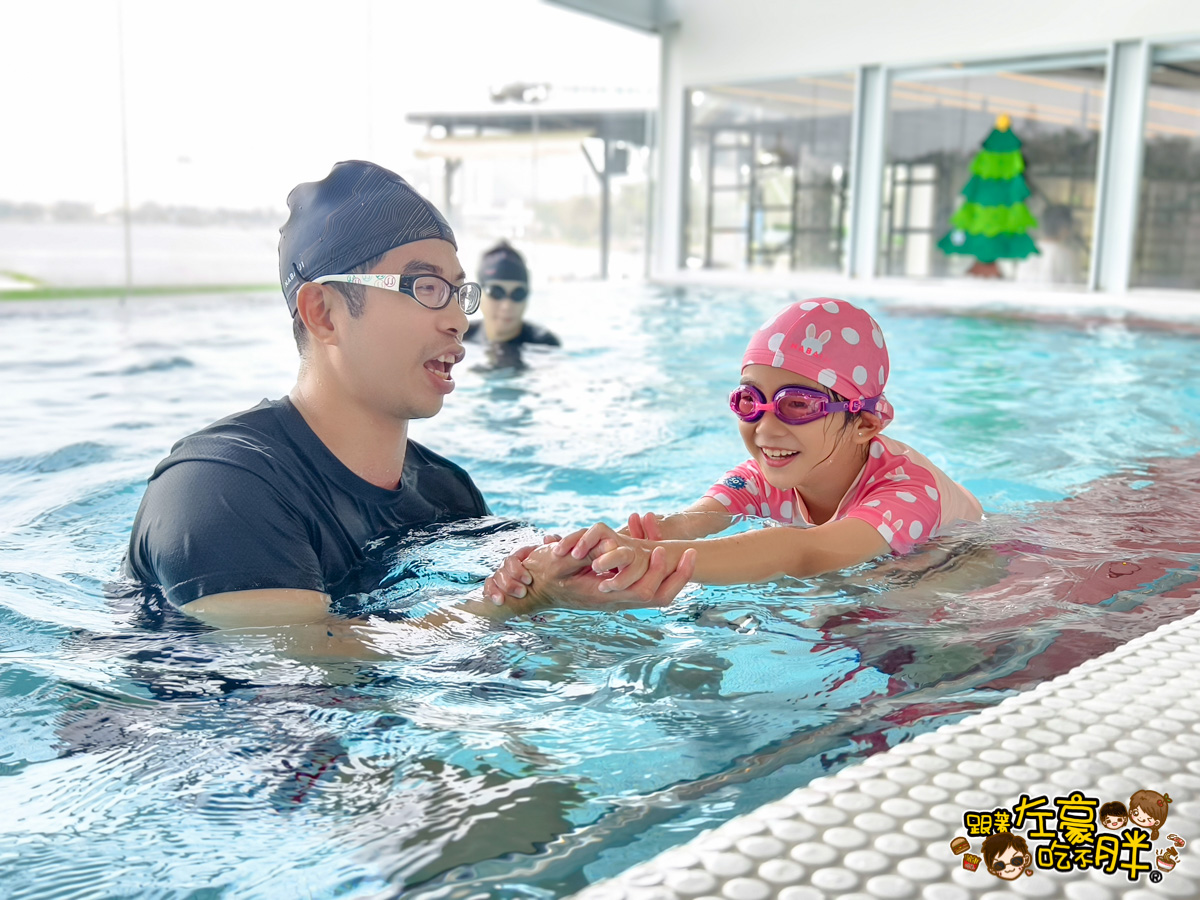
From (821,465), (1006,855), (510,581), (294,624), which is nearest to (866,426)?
(821,465)

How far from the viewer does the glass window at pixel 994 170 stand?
1477 cm

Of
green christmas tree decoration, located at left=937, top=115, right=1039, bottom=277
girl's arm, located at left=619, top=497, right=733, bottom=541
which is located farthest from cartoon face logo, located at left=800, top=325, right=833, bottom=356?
green christmas tree decoration, located at left=937, top=115, right=1039, bottom=277

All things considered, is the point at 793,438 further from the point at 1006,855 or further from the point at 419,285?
the point at 1006,855

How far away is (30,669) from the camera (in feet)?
7.44

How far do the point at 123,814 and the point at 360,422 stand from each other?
3.88ft

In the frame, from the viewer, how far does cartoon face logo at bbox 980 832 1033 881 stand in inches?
50.3

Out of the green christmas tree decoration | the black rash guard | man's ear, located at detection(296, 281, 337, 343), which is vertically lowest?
the black rash guard

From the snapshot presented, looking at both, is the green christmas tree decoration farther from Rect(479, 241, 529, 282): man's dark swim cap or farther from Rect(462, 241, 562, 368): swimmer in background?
Rect(479, 241, 529, 282): man's dark swim cap

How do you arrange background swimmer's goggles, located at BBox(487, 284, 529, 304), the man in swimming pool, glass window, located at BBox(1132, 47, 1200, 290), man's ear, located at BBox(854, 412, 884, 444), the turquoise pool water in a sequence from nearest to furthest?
the turquoise pool water → the man in swimming pool → man's ear, located at BBox(854, 412, 884, 444) → background swimmer's goggles, located at BBox(487, 284, 529, 304) → glass window, located at BBox(1132, 47, 1200, 290)

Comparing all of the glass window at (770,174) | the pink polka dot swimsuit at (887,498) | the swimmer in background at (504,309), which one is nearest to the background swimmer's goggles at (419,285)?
the pink polka dot swimsuit at (887,498)

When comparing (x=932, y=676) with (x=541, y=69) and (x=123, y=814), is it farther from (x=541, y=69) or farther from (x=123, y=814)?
(x=541, y=69)

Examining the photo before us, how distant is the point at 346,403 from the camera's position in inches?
103

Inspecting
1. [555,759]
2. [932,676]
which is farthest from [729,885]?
[932,676]

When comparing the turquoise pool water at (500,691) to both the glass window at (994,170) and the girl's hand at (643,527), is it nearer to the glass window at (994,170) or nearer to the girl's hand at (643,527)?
the girl's hand at (643,527)
